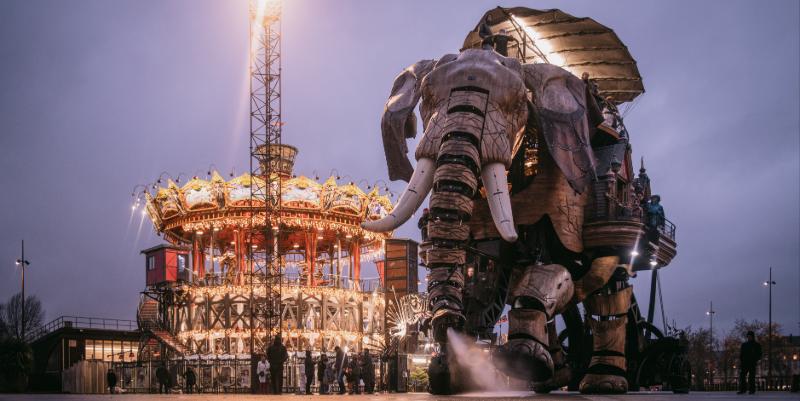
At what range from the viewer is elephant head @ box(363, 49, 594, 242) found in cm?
1177

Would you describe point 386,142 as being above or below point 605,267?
above

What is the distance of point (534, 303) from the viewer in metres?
12.5

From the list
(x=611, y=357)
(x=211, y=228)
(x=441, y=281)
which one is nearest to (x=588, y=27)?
(x=611, y=357)

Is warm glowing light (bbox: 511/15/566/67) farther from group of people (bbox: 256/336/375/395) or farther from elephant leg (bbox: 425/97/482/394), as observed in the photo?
group of people (bbox: 256/336/375/395)

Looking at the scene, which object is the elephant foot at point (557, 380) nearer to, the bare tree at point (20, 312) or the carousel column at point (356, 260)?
the carousel column at point (356, 260)

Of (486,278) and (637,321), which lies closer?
(486,278)

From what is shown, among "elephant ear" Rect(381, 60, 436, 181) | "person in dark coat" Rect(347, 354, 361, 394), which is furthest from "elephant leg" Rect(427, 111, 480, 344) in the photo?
"person in dark coat" Rect(347, 354, 361, 394)

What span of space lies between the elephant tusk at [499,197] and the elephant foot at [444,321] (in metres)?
1.09

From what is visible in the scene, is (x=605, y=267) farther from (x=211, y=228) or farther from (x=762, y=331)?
(x=762, y=331)

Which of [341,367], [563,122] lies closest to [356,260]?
[341,367]

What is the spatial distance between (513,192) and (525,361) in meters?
2.98

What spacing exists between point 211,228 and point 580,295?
34.8m

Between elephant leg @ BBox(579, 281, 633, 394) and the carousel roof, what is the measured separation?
107 feet

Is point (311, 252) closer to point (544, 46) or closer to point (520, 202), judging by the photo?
point (544, 46)
